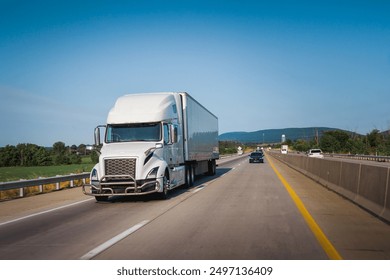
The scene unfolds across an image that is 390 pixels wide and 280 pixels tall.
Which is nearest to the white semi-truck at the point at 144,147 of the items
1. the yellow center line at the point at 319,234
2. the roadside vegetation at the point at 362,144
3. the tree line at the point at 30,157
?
the yellow center line at the point at 319,234

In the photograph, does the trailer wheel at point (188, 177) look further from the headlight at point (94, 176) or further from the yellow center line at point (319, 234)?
the yellow center line at point (319, 234)

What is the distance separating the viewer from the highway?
6.31 metres

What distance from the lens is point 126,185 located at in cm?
1279

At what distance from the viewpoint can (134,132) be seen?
14352 millimetres

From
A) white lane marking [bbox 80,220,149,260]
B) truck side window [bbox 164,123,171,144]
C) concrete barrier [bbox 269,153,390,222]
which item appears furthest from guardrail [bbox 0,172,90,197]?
concrete barrier [bbox 269,153,390,222]

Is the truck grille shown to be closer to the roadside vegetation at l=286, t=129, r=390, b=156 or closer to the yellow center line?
the yellow center line

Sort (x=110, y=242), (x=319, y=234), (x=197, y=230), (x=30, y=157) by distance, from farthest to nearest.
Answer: (x=30, y=157) → (x=197, y=230) → (x=319, y=234) → (x=110, y=242)

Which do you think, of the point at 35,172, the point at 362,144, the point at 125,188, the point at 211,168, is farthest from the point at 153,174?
the point at 362,144

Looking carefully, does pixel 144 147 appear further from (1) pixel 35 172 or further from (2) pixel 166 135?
(1) pixel 35 172

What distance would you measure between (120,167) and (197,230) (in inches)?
211

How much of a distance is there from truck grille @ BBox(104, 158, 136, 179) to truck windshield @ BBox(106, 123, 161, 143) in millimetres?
1504
